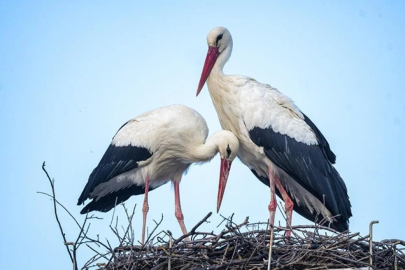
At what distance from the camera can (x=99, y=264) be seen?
6793mm

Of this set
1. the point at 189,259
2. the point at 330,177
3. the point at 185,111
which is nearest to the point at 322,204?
the point at 330,177

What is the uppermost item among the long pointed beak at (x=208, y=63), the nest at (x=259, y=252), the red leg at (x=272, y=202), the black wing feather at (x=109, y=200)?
the long pointed beak at (x=208, y=63)

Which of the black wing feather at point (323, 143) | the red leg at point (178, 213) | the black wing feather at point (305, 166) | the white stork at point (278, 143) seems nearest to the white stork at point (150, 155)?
the red leg at point (178, 213)

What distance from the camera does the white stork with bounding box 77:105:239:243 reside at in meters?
8.60

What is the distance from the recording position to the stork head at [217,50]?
28.2ft

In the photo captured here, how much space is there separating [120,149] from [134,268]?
2335 mm

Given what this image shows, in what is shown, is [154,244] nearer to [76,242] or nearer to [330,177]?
[76,242]

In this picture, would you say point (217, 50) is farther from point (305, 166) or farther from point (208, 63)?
point (305, 166)

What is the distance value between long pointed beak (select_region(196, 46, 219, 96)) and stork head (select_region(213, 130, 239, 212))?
54 centimetres

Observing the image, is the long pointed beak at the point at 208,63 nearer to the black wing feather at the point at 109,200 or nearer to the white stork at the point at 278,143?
the white stork at the point at 278,143

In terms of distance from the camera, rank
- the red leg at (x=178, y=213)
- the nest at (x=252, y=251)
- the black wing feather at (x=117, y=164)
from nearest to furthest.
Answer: the nest at (x=252, y=251)
the black wing feather at (x=117, y=164)
the red leg at (x=178, y=213)

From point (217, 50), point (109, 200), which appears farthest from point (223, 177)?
point (109, 200)

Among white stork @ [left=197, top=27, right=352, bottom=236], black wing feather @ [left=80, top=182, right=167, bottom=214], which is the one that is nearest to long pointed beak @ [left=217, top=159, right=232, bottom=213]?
white stork @ [left=197, top=27, right=352, bottom=236]

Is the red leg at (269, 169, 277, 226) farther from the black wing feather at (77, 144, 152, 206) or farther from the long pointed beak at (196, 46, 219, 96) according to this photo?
the black wing feather at (77, 144, 152, 206)
